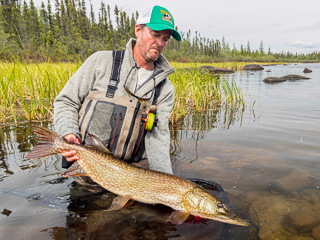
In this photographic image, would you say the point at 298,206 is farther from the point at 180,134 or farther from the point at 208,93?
the point at 208,93

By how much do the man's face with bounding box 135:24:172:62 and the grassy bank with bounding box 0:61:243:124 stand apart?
319 centimetres

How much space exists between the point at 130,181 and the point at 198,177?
4.46 feet

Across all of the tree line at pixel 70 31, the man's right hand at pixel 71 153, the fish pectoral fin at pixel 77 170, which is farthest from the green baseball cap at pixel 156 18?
the tree line at pixel 70 31

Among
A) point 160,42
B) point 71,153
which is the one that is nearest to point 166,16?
point 160,42

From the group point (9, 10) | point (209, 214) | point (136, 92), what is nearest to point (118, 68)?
point (136, 92)

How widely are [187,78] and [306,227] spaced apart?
608cm

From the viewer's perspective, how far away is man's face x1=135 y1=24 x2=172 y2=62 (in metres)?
2.79

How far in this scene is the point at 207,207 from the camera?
2285mm

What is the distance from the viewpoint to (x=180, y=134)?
5.41 meters

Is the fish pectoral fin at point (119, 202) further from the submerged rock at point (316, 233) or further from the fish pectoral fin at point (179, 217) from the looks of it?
the submerged rock at point (316, 233)

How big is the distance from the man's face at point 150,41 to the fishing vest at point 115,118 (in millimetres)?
428

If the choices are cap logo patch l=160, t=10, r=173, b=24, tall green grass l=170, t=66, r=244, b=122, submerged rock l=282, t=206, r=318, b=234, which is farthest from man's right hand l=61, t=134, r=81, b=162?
tall green grass l=170, t=66, r=244, b=122

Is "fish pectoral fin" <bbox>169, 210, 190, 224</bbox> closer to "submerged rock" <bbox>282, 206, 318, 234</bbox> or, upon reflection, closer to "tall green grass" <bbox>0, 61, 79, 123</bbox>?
"submerged rock" <bbox>282, 206, 318, 234</bbox>

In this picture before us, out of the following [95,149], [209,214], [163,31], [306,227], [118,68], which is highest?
[163,31]
